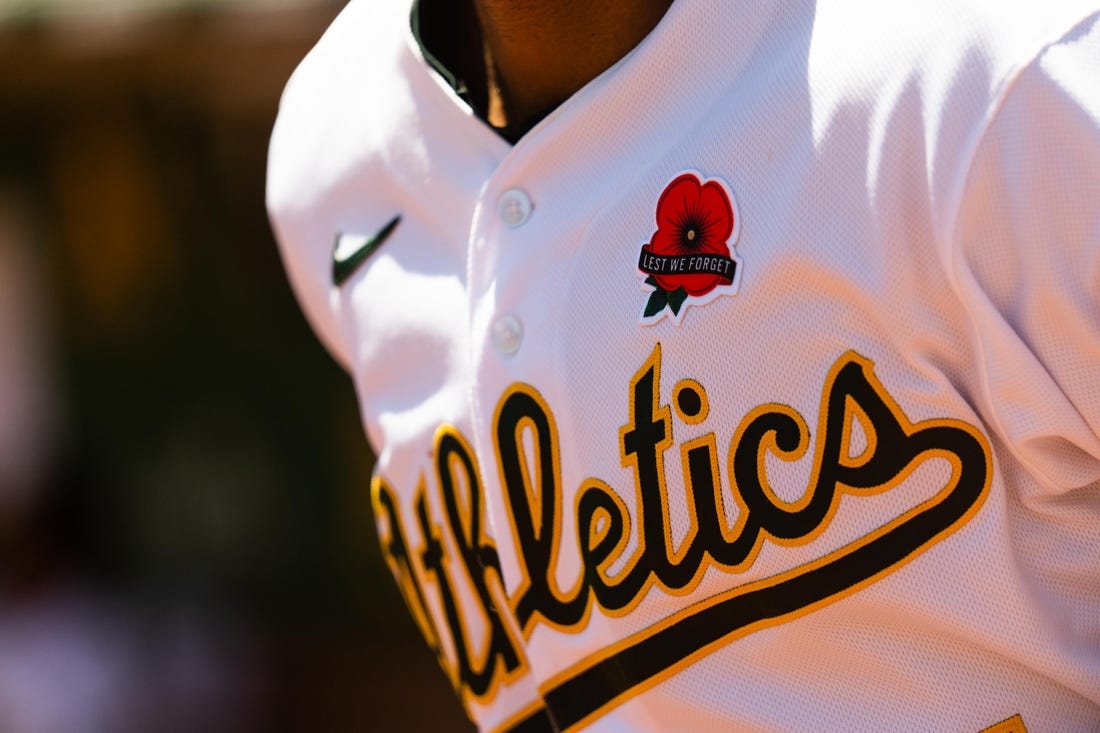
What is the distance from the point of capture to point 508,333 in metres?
1.13

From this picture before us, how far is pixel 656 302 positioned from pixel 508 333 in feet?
0.46

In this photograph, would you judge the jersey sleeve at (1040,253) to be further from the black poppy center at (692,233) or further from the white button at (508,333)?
the white button at (508,333)

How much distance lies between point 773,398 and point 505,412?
9.1 inches

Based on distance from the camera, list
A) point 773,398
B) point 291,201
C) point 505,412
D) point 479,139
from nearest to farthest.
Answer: point 773,398 < point 505,412 < point 479,139 < point 291,201

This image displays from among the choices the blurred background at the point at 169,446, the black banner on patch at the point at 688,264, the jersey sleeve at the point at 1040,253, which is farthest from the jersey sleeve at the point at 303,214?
the blurred background at the point at 169,446

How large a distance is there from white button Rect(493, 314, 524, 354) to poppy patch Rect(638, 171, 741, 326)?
122 mm

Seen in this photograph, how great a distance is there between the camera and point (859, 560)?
99 centimetres

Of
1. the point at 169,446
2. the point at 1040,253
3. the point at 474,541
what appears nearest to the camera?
the point at 1040,253

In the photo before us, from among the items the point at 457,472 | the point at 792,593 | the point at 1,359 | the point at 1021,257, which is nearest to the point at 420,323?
the point at 457,472

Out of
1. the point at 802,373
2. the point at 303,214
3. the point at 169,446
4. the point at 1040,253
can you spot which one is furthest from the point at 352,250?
the point at 169,446

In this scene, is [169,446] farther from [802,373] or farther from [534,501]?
[802,373]

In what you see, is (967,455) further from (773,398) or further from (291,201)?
(291,201)

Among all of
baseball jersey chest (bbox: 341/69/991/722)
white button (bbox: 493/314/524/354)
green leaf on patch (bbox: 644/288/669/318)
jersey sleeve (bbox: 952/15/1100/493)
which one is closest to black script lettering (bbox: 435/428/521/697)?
baseball jersey chest (bbox: 341/69/991/722)

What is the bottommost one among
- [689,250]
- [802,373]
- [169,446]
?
[169,446]
